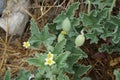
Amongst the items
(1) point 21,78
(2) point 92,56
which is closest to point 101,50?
(2) point 92,56

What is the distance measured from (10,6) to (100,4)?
68cm

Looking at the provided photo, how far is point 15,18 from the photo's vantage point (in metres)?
2.17

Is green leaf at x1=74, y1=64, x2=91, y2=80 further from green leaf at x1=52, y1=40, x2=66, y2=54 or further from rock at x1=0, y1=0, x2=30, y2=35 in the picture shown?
rock at x1=0, y1=0, x2=30, y2=35

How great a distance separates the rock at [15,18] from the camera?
2.16m

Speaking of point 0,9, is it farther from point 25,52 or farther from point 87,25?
point 87,25

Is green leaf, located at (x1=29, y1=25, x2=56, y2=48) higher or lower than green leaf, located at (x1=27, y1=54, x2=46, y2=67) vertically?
higher

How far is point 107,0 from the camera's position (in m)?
1.76

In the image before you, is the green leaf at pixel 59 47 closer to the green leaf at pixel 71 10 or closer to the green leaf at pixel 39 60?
the green leaf at pixel 39 60

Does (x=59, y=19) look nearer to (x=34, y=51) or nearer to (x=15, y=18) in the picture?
(x=34, y=51)

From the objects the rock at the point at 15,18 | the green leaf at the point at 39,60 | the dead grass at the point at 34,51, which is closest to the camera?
the green leaf at the point at 39,60

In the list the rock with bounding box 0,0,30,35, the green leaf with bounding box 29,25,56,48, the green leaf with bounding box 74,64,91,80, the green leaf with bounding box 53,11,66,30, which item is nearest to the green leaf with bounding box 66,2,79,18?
the green leaf with bounding box 53,11,66,30

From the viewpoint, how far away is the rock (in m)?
2.16

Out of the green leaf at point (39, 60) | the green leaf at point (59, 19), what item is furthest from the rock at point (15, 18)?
the green leaf at point (39, 60)

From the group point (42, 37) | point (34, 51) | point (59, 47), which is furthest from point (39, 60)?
point (34, 51)
